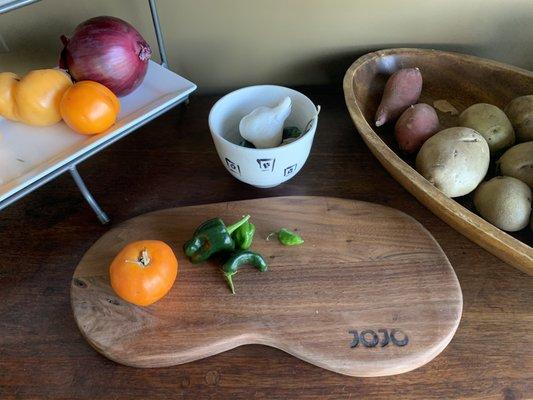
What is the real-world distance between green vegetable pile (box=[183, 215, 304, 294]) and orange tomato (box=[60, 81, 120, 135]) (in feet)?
0.59

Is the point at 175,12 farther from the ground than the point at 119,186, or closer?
farther from the ground

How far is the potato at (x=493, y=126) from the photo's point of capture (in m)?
0.57

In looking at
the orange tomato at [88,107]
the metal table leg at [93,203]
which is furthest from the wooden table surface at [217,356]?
the orange tomato at [88,107]

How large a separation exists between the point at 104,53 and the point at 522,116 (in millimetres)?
565

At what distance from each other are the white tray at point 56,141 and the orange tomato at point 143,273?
140mm

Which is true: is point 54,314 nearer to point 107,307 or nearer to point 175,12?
point 107,307

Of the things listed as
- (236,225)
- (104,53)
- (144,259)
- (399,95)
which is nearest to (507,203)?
(399,95)

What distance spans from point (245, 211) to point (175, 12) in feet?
1.16

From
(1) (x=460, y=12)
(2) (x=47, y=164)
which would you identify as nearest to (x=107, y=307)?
(2) (x=47, y=164)

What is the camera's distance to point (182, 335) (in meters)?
0.45

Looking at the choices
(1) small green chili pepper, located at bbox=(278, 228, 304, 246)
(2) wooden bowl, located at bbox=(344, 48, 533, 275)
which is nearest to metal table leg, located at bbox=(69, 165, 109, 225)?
(1) small green chili pepper, located at bbox=(278, 228, 304, 246)

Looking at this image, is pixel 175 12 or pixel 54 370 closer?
pixel 54 370

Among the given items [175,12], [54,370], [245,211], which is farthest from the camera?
[175,12]

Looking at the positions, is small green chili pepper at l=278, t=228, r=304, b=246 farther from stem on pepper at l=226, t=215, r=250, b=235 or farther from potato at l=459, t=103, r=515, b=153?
potato at l=459, t=103, r=515, b=153
